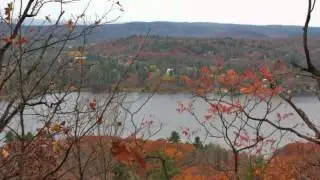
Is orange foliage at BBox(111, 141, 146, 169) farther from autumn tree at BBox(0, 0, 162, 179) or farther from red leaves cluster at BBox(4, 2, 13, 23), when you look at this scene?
red leaves cluster at BBox(4, 2, 13, 23)

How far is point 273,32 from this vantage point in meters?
171

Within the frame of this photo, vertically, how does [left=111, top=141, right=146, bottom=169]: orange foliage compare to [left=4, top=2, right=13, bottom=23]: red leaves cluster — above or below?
below

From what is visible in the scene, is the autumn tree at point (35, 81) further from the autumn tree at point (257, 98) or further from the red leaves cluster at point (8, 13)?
the autumn tree at point (257, 98)

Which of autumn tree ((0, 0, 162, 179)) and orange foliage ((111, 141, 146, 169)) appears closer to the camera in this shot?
orange foliage ((111, 141, 146, 169))

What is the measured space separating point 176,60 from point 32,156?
72.5 m

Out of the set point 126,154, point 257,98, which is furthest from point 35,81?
point 257,98

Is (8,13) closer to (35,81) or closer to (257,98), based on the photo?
(35,81)

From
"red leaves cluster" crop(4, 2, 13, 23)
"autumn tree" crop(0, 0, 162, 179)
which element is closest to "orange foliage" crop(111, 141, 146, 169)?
"autumn tree" crop(0, 0, 162, 179)

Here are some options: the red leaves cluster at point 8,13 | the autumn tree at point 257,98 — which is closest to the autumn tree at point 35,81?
the red leaves cluster at point 8,13

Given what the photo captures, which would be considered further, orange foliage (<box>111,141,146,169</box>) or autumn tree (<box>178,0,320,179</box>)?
autumn tree (<box>178,0,320,179</box>)

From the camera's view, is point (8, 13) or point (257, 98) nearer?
point (8, 13)

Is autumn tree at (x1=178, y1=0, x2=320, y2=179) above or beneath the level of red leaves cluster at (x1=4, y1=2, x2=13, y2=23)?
beneath

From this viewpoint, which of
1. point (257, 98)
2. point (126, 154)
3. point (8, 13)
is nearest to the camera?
point (126, 154)

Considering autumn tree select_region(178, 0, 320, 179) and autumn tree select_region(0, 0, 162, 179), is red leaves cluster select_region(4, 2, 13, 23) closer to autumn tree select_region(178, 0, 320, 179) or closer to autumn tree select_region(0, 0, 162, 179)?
autumn tree select_region(0, 0, 162, 179)
